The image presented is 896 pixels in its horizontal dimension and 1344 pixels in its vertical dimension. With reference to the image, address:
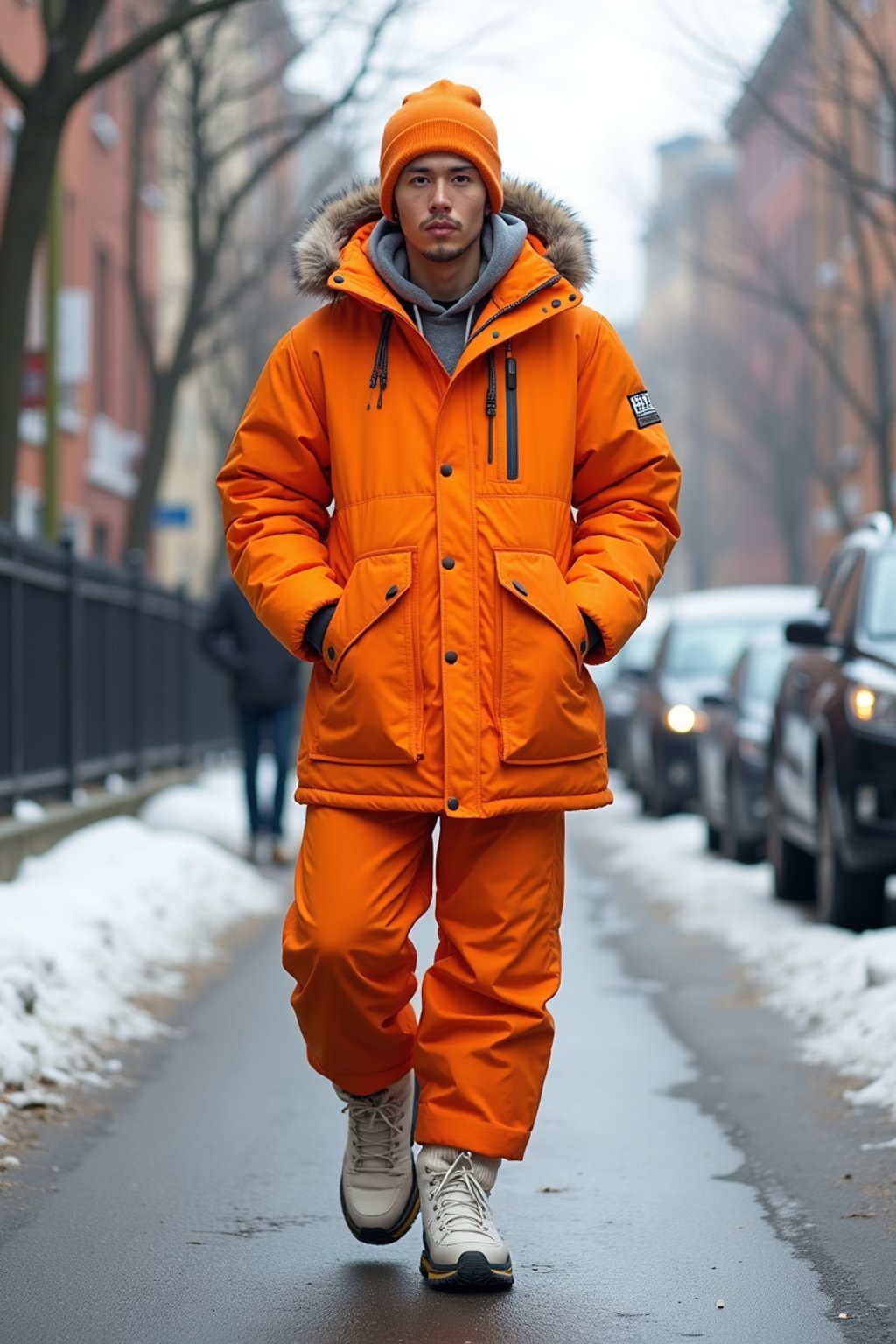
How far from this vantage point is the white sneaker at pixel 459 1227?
4410 mm

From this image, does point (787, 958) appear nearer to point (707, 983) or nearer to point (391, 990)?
point (707, 983)

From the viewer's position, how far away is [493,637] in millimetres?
4387

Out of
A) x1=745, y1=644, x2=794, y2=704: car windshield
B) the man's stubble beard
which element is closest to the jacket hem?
the man's stubble beard

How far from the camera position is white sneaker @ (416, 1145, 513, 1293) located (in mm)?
4410

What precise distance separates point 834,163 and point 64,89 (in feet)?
26.3

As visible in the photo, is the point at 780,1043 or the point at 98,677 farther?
the point at 98,677

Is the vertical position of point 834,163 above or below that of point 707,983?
above

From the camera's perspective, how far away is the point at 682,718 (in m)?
17.7

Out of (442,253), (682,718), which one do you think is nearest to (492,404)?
(442,253)

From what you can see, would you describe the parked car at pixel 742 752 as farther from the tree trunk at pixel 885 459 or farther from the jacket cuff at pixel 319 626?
the jacket cuff at pixel 319 626

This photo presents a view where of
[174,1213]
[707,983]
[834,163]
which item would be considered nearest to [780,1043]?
[707,983]

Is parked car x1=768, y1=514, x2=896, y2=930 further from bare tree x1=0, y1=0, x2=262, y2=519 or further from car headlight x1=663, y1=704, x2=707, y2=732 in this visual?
car headlight x1=663, y1=704, x2=707, y2=732

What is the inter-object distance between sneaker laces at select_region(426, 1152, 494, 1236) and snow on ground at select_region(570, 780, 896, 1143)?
1.89 m

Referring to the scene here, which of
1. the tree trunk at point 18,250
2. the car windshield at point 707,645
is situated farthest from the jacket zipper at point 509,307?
the car windshield at point 707,645
